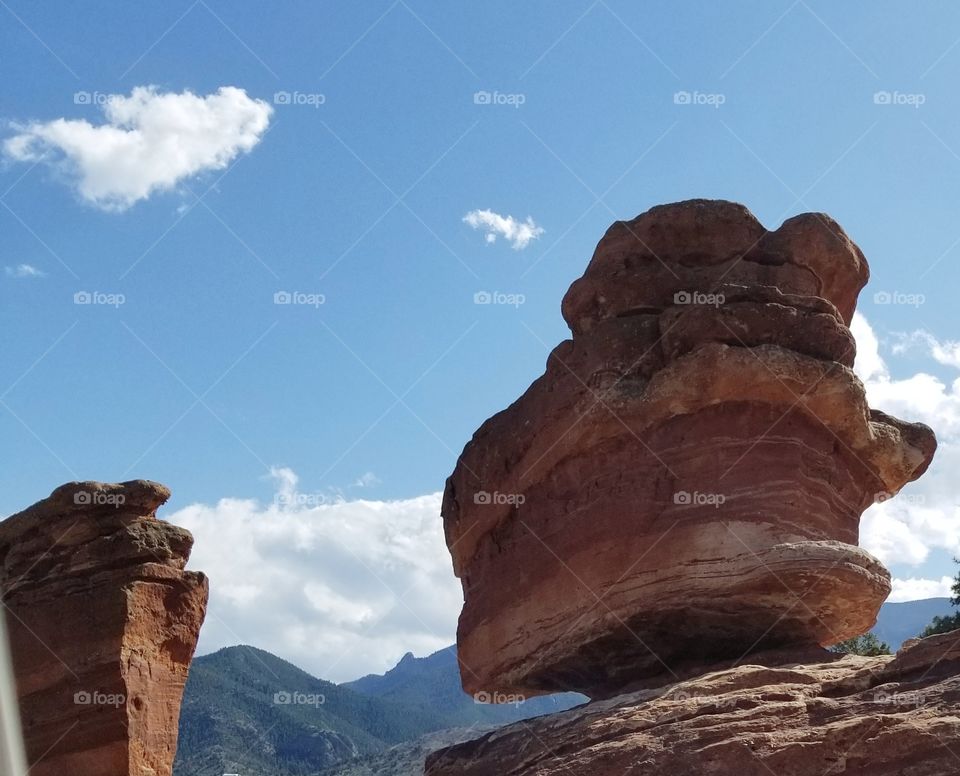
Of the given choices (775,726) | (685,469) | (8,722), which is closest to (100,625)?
(8,722)

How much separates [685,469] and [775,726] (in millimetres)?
4080

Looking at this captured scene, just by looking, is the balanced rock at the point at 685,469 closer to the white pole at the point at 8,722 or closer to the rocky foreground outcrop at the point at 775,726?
the rocky foreground outcrop at the point at 775,726

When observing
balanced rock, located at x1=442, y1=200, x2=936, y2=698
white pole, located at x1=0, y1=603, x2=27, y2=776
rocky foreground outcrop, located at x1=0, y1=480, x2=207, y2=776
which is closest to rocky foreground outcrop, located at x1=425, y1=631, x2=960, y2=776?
balanced rock, located at x1=442, y1=200, x2=936, y2=698

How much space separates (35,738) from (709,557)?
1126 centimetres

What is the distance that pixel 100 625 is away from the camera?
17.1 meters

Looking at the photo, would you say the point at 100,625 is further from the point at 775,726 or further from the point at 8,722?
the point at 775,726

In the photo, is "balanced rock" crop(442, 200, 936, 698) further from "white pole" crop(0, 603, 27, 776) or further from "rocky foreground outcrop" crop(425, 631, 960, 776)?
"white pole" crop(0, 603, 27, 776)

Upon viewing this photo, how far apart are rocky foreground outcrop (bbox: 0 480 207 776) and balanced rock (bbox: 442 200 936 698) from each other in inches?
199

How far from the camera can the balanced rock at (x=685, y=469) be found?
43.2ft

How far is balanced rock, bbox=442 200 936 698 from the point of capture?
13156 millimetres

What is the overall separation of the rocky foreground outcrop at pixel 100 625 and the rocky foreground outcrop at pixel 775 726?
7.00 m

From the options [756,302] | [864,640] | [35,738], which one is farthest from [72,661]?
[864,640]

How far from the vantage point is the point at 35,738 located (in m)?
17.0

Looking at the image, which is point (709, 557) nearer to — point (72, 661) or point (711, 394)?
point (711, 394)
